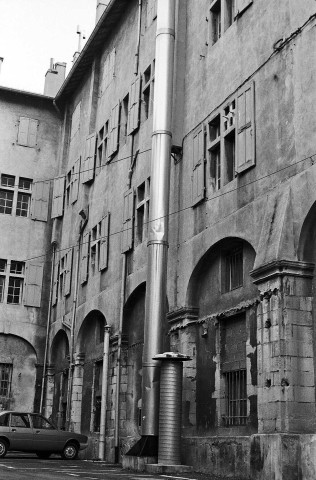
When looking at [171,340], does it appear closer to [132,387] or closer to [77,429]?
[132,387]

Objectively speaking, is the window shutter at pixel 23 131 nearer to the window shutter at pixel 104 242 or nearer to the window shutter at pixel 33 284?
the window shutter at pixel 33 284

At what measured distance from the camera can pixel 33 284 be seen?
1212 inches

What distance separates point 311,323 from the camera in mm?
13141

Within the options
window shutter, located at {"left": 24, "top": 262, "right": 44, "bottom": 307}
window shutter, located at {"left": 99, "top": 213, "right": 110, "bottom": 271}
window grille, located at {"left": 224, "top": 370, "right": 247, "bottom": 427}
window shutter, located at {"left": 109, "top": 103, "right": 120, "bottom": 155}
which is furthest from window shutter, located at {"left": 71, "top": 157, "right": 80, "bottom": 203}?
window grille, located at {"left": 224, "top": 370, "right": 247, "bottom": 427}

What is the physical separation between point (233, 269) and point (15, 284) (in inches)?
653

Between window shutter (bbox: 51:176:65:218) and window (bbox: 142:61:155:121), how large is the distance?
9317 millimetres

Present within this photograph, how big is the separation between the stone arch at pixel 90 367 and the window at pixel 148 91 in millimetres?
7224

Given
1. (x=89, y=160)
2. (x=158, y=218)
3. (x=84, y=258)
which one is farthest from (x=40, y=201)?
(x=158, y=218)

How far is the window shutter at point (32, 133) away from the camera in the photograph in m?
33.0

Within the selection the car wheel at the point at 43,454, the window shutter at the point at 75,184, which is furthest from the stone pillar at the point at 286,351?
the window shutter at the point at 75,184

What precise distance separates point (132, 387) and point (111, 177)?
8133 mm

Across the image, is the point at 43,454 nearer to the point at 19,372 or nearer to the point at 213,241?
the point at 19,372

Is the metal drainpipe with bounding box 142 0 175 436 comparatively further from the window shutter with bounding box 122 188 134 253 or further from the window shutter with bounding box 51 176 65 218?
the window shutter with bounding box 51 176 65 218

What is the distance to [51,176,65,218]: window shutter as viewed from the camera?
3125 cm
